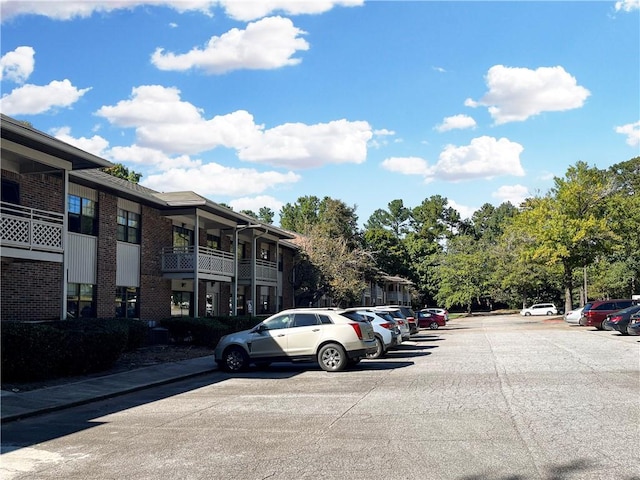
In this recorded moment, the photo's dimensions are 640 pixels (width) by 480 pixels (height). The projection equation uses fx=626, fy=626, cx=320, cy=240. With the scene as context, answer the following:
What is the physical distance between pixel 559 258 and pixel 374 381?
124 feet

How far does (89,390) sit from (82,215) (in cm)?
993

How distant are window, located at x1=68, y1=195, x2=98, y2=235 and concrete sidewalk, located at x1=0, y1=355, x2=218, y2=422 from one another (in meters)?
6.42

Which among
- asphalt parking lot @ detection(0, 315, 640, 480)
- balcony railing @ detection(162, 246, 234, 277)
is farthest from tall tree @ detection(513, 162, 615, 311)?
asphalt parking lot @ detection(0, 315, 640, 480)

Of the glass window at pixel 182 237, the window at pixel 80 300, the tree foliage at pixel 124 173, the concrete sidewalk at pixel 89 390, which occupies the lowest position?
the concrete sidewalk at pixel 89 390

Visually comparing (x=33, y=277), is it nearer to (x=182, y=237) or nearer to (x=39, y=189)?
(x=39, y=189)

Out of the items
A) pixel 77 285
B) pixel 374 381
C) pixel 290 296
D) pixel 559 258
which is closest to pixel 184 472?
pixel 374 381

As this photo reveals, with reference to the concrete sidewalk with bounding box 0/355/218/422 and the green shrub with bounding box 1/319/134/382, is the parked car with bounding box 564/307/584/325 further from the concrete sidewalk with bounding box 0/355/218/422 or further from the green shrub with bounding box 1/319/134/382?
the green shrub with bounding box 1/319/134/382

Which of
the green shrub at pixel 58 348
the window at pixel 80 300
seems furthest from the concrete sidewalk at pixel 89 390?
the window at pixel 80 300

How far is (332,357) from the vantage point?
16.1m

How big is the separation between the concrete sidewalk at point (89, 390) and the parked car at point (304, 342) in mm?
1111

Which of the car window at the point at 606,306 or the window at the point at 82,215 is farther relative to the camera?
the car window at the point at 606,306

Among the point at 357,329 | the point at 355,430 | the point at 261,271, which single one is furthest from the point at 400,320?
the point at 355,430

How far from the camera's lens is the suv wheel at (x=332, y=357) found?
16047mm

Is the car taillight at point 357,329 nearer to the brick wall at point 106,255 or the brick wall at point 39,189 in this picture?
the brick wall at point 39,189
